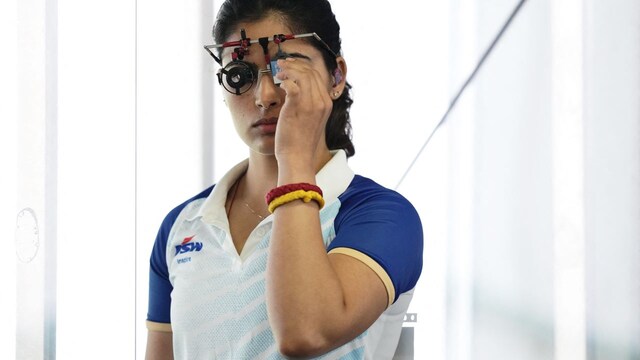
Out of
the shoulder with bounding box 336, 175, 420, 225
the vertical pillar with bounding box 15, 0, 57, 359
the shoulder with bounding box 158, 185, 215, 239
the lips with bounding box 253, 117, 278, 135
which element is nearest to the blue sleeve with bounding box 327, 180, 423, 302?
the shoulder with bounding box 336, 175, 420, 225

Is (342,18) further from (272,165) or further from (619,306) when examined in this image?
(619,306)

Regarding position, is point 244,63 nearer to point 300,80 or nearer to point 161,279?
point 300,80

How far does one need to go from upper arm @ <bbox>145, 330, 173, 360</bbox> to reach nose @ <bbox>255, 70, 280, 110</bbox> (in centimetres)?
34

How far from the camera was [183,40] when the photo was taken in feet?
6.11

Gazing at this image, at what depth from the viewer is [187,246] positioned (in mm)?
904

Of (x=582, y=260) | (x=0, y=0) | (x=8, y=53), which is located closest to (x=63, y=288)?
(x=8, y=53)

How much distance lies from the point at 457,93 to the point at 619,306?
0.90 metres

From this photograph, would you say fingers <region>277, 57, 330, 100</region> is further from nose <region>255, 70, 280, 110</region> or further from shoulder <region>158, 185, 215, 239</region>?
shoulder <region>158, 185, 215, 239</region>

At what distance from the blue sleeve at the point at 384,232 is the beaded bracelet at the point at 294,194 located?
2.0 inches

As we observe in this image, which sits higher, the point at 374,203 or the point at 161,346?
the point at 374,203

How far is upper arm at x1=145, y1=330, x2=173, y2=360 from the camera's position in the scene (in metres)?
0.98

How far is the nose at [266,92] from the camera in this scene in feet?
2.82

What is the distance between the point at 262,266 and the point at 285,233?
0.12 m

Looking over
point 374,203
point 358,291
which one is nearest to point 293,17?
point 374,203
